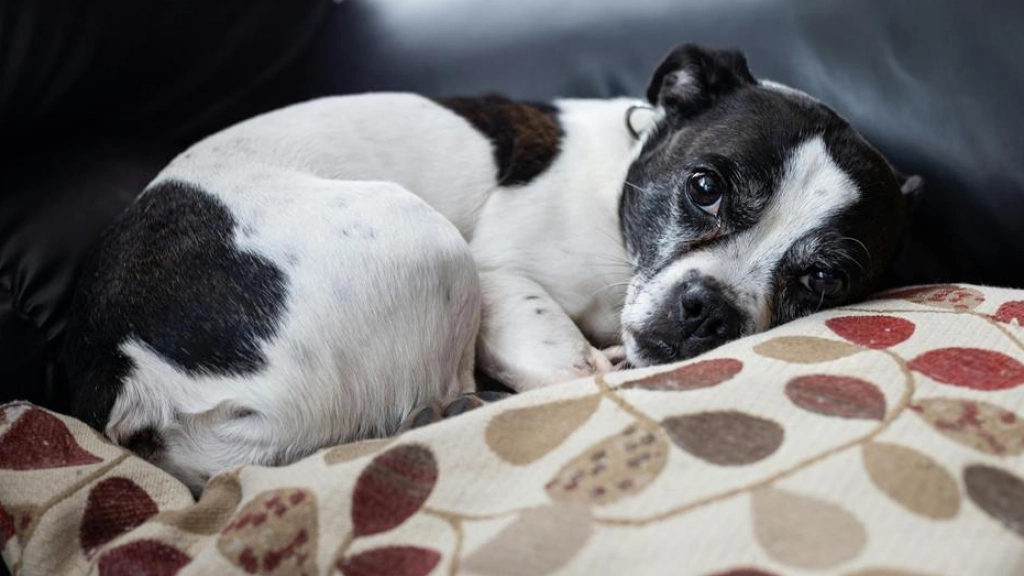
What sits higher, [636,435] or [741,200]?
[741,200]

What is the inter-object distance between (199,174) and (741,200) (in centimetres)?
120

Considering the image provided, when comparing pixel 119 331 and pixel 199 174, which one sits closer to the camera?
pixel 119 331

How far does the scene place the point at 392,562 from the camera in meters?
1.27

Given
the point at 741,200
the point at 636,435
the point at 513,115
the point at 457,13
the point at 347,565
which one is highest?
the point at 457,13

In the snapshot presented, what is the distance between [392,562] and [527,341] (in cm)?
84

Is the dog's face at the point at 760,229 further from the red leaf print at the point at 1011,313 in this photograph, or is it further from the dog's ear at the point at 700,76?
the red leaf print at the point at 1011,313

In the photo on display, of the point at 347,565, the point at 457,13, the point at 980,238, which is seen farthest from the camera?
the point at 457,13

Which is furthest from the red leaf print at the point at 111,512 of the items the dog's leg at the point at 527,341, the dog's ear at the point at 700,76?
the dog's ear at the point at 700,76

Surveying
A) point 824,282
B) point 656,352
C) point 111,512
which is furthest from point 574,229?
point 111,512

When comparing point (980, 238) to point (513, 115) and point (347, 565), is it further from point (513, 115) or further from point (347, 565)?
point (347, 565)

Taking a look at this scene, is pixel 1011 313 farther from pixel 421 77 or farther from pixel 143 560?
pixel 421 77

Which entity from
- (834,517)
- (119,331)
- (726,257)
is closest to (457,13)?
(726,257)

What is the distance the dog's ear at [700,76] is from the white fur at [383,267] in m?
0.19

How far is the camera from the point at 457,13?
307 centimetres
